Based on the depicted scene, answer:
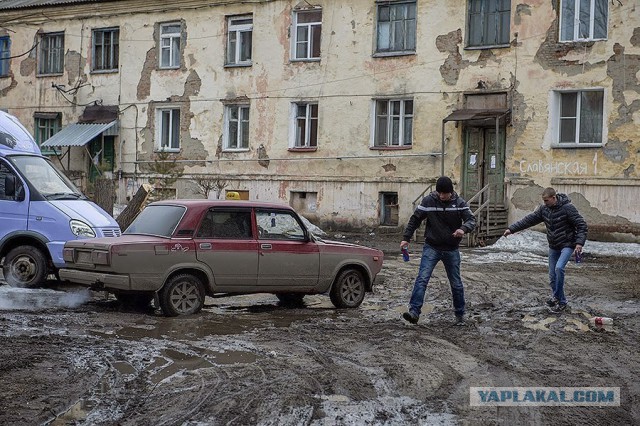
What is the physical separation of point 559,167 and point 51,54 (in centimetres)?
1967

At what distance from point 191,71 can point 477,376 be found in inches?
991

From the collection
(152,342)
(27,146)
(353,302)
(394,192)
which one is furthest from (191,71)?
(152,342)

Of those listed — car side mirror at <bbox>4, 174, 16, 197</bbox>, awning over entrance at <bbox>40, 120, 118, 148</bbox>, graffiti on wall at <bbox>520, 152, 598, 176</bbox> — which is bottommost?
car side mirror at <bbox>4, 174, 16, 197</bbox>

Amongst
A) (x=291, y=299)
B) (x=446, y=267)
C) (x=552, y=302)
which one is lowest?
(x=291, y=299)

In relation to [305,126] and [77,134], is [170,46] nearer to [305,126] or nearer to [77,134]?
[77,134]

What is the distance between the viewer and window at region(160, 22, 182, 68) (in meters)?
32.7

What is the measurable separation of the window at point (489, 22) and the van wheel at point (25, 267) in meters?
16.2

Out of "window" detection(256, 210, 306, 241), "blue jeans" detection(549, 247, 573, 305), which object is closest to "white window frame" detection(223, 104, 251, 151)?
"window" detection(256, 210, 306, 241)

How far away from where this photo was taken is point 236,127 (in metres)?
31.8

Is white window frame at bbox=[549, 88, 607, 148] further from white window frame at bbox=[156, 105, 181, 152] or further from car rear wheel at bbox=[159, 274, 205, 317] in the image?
car rear wheel at bbox=[159, 274, 205, 317]

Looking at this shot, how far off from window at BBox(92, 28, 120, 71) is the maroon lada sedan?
881 inches

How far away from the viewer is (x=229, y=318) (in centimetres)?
1234

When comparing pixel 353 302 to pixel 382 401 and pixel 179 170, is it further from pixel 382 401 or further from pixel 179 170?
pixel 179 170

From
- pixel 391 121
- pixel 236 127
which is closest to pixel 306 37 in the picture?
pixel 236 127
